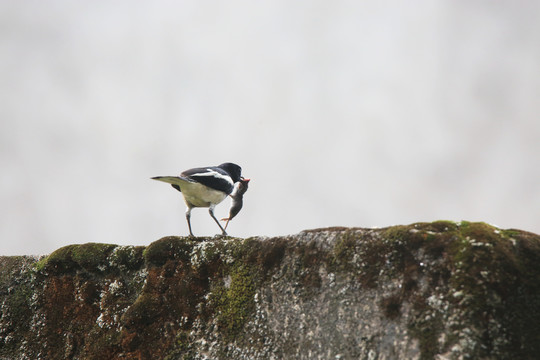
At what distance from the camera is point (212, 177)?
26.7ft

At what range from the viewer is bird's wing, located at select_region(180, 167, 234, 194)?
7906 millimetres

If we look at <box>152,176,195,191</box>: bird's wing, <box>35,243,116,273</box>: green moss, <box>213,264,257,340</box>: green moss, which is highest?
<box>152,176,195,191</box>: bird's wing

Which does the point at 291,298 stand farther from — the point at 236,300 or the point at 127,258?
the point at 127,258

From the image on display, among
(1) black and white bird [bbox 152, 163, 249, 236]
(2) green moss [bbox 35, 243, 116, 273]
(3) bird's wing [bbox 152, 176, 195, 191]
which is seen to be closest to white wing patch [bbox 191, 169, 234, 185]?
(1) black and white bird [bbox 152, 163, 249, 236]

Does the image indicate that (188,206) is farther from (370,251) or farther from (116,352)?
(370,251)

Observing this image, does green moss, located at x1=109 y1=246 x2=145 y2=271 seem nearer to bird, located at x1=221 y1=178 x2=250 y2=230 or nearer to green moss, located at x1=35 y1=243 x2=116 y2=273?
green moss, located at x1=35 y1=243 x2=116 y2=273

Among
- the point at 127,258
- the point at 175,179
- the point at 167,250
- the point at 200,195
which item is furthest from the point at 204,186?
the point at 167,250

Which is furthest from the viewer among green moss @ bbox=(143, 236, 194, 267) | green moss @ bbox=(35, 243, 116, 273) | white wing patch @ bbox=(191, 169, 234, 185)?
white wing patch @ bbox=(191, 169, 234, 185)

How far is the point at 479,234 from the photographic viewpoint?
4.21 metres

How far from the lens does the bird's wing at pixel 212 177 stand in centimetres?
791

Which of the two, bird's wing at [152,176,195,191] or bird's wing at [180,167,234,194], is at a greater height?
bird's wing at [180,167,234,194]

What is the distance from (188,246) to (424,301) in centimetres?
257

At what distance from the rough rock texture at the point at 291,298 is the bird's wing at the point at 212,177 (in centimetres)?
206

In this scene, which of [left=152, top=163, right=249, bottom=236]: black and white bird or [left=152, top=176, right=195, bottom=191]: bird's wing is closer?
[left=152, top=176, right=195, bottom=191]: bird's wing
